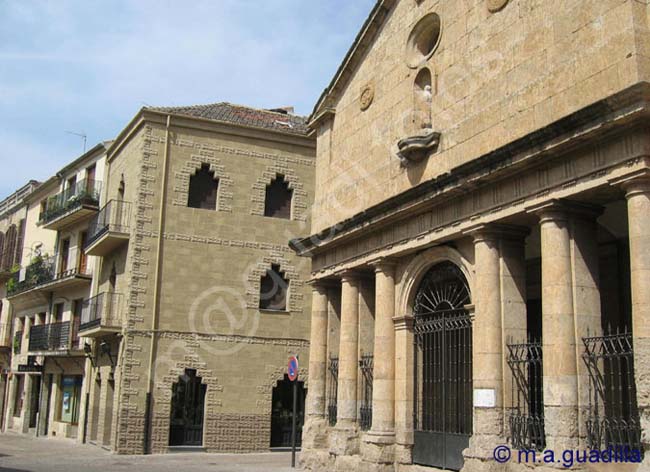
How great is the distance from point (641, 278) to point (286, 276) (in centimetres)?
1479

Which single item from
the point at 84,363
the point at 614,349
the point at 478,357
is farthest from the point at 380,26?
the point at 84,363

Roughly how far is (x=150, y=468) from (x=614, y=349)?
10.5 m

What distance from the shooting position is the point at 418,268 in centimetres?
1351

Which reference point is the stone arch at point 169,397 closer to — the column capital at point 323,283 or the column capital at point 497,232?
the column capital at point 323,283

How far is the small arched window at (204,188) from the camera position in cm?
2219

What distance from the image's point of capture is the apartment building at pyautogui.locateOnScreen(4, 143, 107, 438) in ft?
86.4

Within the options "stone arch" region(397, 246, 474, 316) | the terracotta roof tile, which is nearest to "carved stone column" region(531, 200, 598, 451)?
"stone arch" region(397, 246, 474, 316)

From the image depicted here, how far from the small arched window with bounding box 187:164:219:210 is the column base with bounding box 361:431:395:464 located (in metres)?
10.7

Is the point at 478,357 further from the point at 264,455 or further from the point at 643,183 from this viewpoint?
the point at 264,455

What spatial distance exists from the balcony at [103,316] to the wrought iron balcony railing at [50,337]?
3296 mm

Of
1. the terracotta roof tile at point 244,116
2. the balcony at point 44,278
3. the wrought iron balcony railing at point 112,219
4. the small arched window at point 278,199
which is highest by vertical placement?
the terracotta roof tile at point 244,116

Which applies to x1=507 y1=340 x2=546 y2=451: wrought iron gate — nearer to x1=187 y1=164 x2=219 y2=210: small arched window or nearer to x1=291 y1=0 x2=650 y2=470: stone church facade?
x1=291 y1=0 x2=650 y2=470: stone church facade

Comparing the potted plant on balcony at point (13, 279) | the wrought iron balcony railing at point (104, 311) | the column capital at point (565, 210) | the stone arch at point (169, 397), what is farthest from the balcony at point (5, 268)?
the column capital at point (565, 210)

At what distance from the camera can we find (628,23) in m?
9.36
